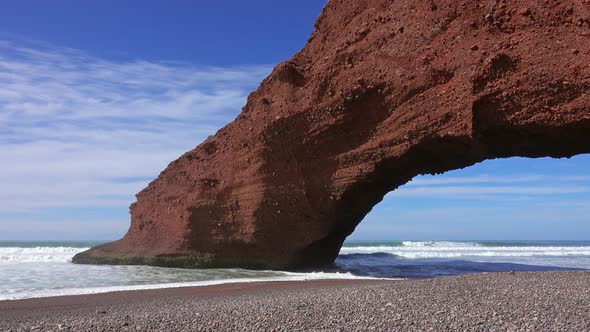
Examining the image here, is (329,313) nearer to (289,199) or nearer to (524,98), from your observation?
(524,98)

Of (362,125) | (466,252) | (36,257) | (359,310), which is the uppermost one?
(362,125)

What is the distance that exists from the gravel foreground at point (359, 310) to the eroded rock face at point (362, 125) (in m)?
4.01

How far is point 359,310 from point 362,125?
8586mm

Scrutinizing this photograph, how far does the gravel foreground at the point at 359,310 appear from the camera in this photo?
5754 mm

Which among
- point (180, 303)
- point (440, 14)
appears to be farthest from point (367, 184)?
point (180, 303)

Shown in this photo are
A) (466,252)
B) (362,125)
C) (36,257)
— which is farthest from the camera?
(466,252)

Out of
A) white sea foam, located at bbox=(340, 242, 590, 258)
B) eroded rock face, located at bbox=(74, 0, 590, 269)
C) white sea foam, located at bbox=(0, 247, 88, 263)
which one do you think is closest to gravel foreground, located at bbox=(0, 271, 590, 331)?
eroded rock face, located at bbox=(74, 0, 590, 269)

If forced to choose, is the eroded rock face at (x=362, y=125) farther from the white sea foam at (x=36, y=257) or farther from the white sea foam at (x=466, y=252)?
the white sea foam at (x=466, y=252)

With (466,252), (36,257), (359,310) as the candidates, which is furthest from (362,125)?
(466,252)

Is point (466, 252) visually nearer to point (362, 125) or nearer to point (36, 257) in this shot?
point (362, 125)

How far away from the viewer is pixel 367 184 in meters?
14.8

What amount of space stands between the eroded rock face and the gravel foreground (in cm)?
401

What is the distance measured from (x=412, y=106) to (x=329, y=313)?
26.3 feet

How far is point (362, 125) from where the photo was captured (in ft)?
47.4
